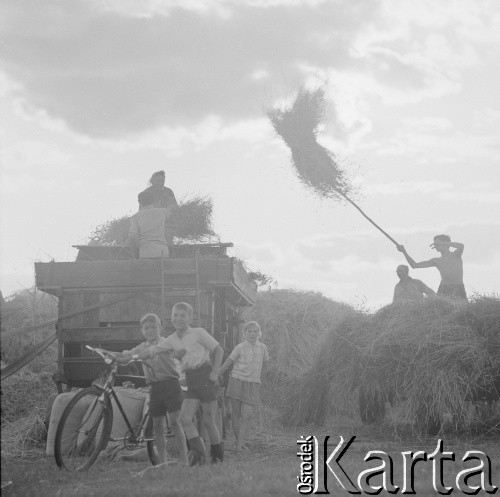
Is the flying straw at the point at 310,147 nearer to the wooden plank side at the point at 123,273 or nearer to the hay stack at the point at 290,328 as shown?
the hay stack at the point at 290,328

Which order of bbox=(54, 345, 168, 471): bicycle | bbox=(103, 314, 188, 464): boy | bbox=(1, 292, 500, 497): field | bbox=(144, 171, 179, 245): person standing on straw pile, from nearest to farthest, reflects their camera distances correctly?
bbox=(1, 292, 500, 497): field, bbox=(54, 345, 168, 471): bicycle, bbox=(103, 314, 188, 464): boy, bbox=(144, 171, 179, 245): person standing on straw pile

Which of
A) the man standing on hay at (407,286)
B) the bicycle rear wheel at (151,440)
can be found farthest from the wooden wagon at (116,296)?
the man standing on hay at (407,286)

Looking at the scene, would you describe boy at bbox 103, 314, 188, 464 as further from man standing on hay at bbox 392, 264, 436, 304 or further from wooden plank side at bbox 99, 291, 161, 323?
man standing on hay at bbox 392, 264, 436, 304

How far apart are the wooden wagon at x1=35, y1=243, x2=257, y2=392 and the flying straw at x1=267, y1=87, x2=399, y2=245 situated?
4.75 metres

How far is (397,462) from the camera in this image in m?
9.71

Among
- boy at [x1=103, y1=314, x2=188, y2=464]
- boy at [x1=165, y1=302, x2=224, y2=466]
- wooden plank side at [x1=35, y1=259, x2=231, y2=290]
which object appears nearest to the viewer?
boy at [x1=103, y1=314, x2=188, y2=464]

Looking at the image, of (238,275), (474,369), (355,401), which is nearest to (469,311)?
(474,369)

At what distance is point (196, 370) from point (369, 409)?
164 inches

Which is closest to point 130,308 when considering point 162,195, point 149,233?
point 149,233

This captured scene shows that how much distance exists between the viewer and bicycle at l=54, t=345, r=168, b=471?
9102mm

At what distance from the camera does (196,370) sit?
9.72m

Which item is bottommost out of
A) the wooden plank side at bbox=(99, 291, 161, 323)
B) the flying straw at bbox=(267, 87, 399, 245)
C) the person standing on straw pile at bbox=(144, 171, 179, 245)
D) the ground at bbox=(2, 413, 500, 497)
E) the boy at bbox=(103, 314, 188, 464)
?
the ground at bbox=(2, 413, 500, 497)

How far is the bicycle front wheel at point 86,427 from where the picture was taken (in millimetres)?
9133

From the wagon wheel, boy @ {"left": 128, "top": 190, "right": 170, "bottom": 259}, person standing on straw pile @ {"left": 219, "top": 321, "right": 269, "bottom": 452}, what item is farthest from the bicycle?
the wagon wheel
